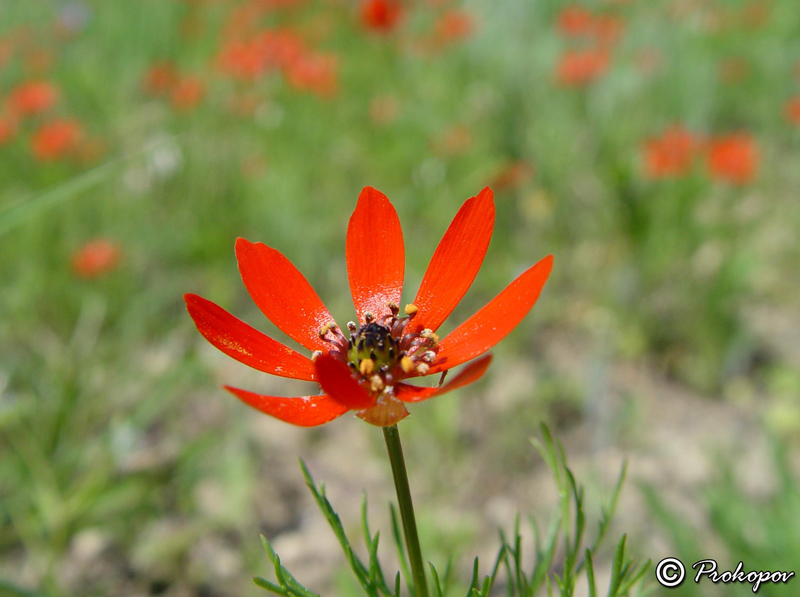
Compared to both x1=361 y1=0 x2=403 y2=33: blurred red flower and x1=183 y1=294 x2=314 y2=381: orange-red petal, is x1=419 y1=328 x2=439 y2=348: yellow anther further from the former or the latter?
x1=361 y1=0 x2=403 y2=33: blurred red flower

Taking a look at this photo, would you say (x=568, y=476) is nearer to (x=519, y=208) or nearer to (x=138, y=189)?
(x=519, y=208)

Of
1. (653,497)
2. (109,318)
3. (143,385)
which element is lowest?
(653,497)

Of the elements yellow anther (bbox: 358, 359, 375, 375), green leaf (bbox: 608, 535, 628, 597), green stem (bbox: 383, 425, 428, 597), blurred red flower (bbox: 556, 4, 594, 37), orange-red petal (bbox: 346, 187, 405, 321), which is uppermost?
blurred red flower (bbox: 556, 4, 594, 37)

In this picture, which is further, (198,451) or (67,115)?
(67,115)

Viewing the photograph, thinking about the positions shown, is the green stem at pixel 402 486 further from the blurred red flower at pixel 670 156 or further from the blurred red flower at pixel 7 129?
the blurred red flower at pixel 7 129

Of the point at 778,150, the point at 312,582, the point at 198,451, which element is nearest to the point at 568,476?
the point at 312,582

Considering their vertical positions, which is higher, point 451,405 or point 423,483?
point 451,405

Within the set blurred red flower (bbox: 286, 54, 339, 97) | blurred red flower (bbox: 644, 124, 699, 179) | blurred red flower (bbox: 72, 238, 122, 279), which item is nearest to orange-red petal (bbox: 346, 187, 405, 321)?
blurred red flower (bbox: 72, 238, 122, 279)

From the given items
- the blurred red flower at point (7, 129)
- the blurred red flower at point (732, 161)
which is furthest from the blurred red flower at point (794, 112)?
the blurred red flower at point (7, 129)
